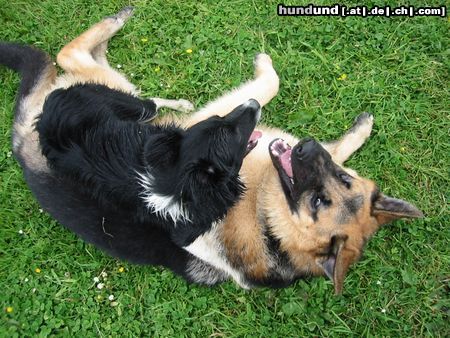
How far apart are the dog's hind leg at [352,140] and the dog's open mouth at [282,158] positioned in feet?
2.79

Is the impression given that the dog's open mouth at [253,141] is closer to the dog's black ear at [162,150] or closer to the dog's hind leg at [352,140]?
the dog's black ear at [162,150]

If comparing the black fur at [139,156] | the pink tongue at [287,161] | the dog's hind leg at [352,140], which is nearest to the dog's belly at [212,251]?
the black fur at [139,156]

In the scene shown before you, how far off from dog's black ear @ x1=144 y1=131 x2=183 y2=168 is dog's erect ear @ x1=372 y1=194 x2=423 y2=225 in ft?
5.85

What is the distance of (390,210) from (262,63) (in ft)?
7.66

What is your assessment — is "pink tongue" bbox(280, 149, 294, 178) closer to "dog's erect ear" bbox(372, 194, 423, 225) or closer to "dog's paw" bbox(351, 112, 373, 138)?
"dog's erect ear" bbox(372, 194, 423, 225)

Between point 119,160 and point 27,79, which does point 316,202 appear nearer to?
point 119,160

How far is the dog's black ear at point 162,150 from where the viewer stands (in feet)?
11.0

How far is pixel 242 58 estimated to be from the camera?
5.34m

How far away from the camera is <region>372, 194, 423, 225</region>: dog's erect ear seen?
3.67 meters

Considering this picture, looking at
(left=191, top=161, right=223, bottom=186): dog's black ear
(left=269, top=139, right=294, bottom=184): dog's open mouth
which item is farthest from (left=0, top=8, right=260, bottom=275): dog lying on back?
(left=269, top=139, right=294, bottom=184): dog's open mouth

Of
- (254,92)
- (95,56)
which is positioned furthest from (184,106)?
(95,56)

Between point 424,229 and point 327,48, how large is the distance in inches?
94.7

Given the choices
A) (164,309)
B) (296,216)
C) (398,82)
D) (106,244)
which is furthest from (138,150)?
(398,82)

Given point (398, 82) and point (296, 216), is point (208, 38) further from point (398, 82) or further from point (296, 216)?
point (296, 216)
